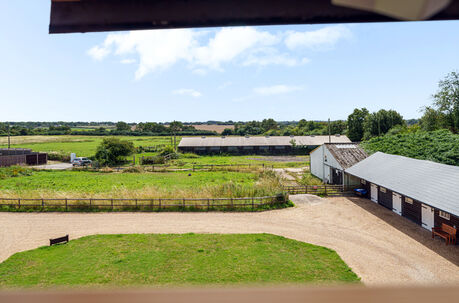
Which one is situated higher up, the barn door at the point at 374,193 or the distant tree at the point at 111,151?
the distant tree at the point at 111,151

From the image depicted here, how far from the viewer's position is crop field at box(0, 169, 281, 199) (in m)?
17.0

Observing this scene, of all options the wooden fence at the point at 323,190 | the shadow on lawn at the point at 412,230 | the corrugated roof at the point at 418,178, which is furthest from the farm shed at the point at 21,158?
the shadow on lawn at the point at 412,230

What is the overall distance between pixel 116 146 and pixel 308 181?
25.8 metres

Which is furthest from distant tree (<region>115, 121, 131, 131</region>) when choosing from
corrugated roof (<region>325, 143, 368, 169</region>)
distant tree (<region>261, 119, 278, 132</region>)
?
corrugated roof (<region>325, 143, 368, 169</region>)

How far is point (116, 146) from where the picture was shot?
35812mm

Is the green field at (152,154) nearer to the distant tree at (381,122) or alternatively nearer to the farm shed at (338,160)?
the farm shed at (338,160)

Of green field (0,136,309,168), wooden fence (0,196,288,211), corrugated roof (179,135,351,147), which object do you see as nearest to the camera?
wooden fence (0,196,288,211)

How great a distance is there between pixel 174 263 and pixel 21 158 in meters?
35.8

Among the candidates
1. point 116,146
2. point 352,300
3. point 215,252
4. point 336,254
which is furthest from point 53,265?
point 116,146

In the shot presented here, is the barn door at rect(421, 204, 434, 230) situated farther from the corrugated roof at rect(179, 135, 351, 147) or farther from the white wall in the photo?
the corrugated roof at rect(179, 135, 351, 147)

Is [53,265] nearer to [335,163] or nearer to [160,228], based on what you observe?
[160,228]

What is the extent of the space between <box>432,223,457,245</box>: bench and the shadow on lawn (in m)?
0.23

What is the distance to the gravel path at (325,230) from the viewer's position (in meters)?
8.93

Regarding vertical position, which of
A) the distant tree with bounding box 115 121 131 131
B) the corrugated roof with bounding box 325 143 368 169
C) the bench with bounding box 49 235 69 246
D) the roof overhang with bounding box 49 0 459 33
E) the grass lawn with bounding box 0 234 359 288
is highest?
the distant tree with bounding box 115 121 131 131
